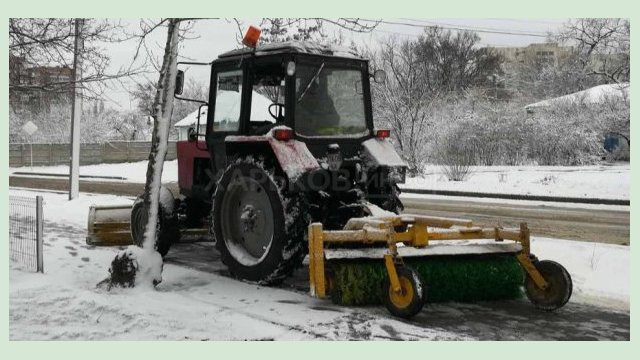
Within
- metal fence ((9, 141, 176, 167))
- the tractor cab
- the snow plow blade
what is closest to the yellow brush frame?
the tractor cab

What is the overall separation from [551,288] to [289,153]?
8.86 ft

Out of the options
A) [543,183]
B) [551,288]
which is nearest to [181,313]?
[551,288]

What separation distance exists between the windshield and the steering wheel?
1.24ft

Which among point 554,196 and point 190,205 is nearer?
point 190,205

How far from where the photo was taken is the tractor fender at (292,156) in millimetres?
6121

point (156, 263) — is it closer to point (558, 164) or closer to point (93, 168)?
point (558, 164)

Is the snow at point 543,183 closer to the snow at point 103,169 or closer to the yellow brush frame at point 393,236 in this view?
the yellow brush frame at point 393,236

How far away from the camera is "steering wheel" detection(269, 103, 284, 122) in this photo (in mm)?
7062

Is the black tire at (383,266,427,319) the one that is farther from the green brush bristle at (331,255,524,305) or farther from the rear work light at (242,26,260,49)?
the rear work light at (242,26,260,49)

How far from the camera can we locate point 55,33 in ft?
32.9

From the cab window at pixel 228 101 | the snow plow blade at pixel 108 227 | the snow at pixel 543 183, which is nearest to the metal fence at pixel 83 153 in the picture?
the snow at pixel 543 183

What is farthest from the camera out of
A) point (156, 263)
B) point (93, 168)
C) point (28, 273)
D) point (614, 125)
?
point (93, 168)

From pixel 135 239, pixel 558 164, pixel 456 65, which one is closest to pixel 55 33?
pixel 135 239

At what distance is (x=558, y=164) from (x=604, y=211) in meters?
15.3
